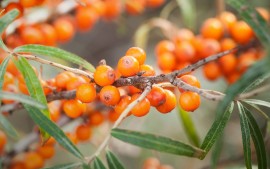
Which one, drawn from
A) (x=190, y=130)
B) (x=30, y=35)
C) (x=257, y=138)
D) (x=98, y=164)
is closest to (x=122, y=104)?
(x=98, y=164)

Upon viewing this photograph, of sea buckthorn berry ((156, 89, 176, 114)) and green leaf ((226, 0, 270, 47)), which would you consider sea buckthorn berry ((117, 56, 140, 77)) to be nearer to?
sea buckthorn berry ((156, 89, 176, 114))

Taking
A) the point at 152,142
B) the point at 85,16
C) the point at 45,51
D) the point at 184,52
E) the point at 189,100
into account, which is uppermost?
the point at 85,16

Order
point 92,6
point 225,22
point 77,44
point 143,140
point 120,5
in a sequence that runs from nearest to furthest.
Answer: point 143,140 → point 225,22 → point 92,6 → point 120,5 → point 77,44

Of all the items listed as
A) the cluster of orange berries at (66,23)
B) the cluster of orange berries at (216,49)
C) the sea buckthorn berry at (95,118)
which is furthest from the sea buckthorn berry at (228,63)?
the sea buckthorn berry at (95,118)

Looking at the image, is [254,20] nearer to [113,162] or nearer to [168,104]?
[168,104]

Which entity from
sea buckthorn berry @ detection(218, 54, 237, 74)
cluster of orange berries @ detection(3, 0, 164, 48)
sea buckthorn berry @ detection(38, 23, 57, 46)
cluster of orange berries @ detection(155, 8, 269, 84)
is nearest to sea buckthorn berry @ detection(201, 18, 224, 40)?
cluster of orange berries @ detection(155, 8, 269, 84)

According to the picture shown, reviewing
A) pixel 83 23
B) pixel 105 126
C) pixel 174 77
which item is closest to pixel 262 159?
pixel 174 77

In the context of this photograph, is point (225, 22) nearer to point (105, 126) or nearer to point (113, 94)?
point (105, 126)
